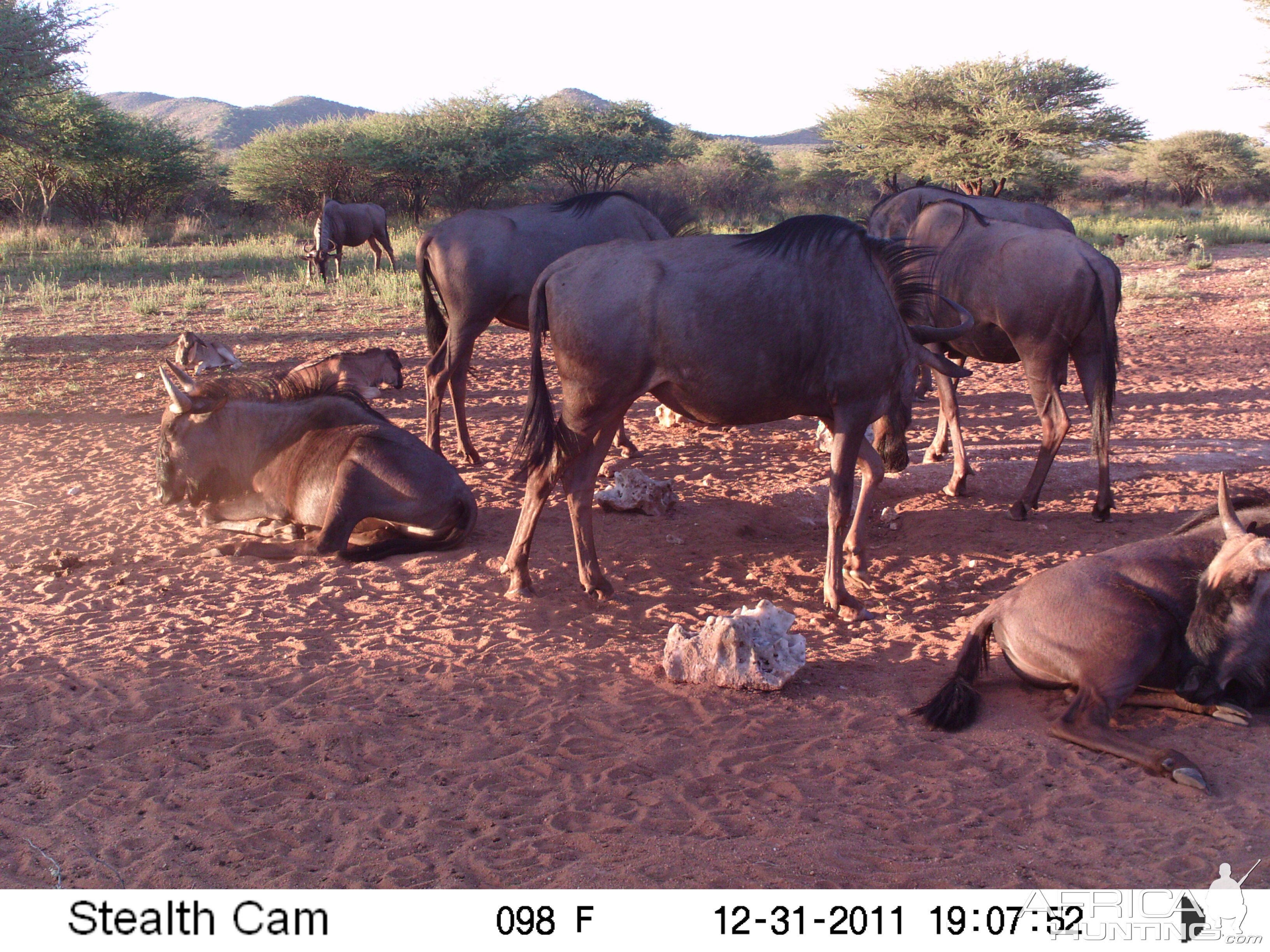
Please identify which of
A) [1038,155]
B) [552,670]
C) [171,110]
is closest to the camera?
[552,670]

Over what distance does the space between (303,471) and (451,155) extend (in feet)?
79.1

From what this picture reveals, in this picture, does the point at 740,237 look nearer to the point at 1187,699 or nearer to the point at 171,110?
the point at 1187,699

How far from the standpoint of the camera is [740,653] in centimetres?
397

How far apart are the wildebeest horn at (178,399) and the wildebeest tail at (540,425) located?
2.27 m

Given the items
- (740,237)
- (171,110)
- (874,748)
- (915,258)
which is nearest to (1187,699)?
(874,748)

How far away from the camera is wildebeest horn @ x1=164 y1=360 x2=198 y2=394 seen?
5.83m

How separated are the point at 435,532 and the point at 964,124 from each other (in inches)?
1037

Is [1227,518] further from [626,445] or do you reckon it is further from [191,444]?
[191,444]

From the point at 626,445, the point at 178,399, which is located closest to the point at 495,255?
Answer: the point at 626,445

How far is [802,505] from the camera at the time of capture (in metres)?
6.30

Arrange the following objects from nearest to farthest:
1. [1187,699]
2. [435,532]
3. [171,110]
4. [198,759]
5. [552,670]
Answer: [198,759] < [1187,699] < [552,670] < [435,532] < [171,110]

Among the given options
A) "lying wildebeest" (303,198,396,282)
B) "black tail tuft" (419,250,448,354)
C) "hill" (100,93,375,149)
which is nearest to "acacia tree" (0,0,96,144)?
"lying wildebeest" (303,198,396,282)

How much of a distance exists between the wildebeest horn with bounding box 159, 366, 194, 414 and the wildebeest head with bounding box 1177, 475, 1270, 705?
544 centimetres

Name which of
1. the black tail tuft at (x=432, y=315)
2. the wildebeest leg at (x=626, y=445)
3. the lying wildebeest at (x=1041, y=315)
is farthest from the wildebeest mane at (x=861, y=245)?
the black tail tuft at (x=432, y=315)
